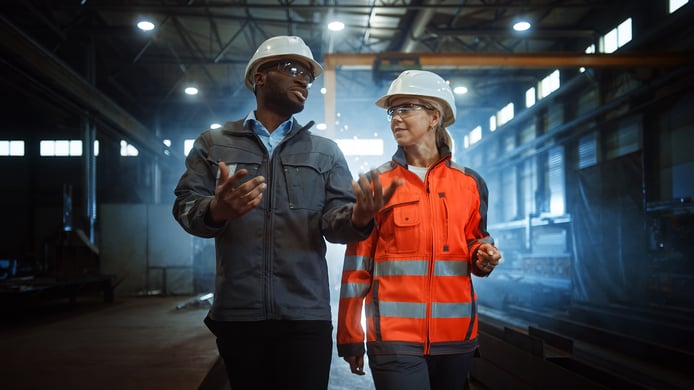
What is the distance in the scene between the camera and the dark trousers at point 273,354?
6.30 feet

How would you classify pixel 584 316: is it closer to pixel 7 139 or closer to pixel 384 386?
pixel 384 386

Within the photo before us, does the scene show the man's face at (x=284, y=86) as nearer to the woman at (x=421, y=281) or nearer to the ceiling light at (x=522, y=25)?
the woman at (x=421, y=281)

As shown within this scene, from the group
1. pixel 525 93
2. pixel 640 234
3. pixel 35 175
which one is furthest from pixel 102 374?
pixel 35 175

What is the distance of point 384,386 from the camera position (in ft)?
7.14

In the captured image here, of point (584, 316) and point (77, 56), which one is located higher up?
point (77, 56)

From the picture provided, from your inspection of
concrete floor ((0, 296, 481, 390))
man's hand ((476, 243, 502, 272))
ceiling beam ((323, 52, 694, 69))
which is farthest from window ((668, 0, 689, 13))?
man's hand ((476, 243, 502, 272))

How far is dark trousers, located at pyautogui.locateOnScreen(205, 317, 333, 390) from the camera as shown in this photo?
192 cm

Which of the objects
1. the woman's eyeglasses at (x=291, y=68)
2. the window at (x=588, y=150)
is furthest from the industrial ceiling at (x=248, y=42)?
the woman's eyeglasses at (x=291, y=68)

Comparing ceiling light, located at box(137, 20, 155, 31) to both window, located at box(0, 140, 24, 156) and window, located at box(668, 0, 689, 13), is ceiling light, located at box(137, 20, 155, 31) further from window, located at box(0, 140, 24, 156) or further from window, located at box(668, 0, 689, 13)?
window, located at box(0, 140, 24, 156)

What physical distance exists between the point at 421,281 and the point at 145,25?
15180 millimetres

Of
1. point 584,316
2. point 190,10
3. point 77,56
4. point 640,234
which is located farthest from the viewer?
point 77,56

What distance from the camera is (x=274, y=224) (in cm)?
205

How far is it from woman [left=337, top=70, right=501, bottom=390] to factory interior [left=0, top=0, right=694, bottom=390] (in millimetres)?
657

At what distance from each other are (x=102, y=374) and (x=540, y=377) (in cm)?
380
